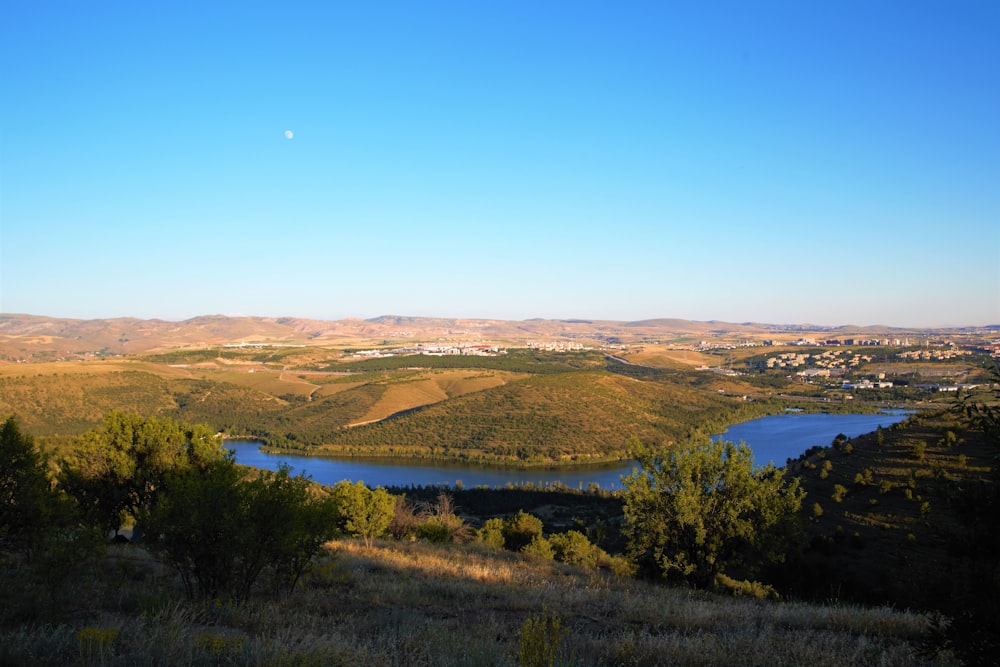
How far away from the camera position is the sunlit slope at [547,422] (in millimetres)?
86562

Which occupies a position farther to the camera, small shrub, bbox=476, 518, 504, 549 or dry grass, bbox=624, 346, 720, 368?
dry grass, bbox=624, 346, 720, 368

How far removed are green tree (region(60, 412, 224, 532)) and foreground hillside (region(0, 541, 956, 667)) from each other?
6.28 m

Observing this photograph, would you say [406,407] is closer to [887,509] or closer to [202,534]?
[887,509]

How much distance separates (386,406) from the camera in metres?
108

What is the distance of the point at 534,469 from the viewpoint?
7981 centimetres

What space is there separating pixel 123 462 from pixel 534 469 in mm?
67575

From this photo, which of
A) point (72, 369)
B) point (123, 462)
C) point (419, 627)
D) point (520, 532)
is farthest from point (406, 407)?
point (419, 627)

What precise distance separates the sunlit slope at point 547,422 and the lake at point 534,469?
5.14 meters

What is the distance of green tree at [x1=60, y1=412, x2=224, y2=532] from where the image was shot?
50.3ft

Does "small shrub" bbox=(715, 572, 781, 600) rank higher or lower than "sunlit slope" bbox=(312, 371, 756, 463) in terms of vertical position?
higher

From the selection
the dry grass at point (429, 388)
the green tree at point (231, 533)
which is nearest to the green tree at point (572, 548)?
the green tree at point (231, 533)

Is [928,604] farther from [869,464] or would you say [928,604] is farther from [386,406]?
[386,406]

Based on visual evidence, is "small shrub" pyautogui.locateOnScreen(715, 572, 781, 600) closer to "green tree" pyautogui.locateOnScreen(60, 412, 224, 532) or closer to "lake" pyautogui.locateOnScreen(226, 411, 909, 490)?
"green tree" pyautogui.locateOnScreen(60, 412, 224, 532)

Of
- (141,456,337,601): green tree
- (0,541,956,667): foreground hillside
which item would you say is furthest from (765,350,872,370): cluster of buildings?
(141,456,337,601): green tree
